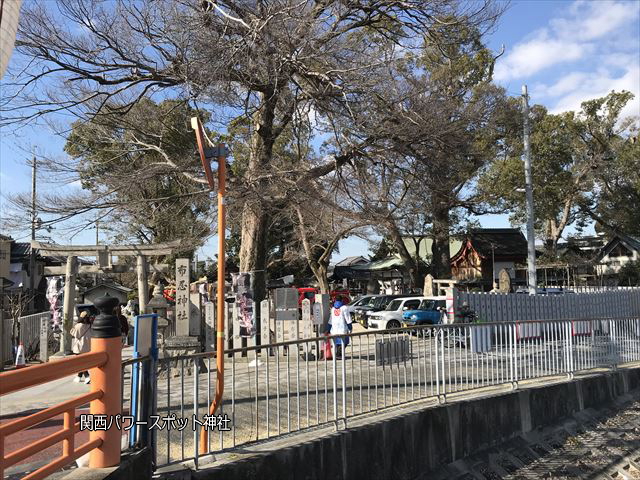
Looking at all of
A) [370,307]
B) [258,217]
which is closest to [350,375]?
[258,217]

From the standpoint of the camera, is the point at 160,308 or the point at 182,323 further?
the point at 160,308

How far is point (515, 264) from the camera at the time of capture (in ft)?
143

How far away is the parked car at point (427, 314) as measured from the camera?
2081 centimetres

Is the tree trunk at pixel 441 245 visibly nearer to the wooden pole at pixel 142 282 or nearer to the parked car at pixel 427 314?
the parked car at pixel 427 314

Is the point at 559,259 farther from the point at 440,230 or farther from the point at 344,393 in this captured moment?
the point at 344,393

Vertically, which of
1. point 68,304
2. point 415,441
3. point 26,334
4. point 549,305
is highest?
point 68,304

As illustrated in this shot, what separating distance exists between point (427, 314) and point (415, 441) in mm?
14498

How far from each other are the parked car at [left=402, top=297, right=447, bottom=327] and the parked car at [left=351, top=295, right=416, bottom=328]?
3470mm

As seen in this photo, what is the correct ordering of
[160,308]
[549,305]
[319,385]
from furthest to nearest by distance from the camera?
[549,305]
[160,308]
[319,385]

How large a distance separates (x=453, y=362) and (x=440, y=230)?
79.4ft

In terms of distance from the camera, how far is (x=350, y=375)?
278 inches

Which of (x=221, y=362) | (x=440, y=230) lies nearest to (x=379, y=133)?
(x=221, y=362)

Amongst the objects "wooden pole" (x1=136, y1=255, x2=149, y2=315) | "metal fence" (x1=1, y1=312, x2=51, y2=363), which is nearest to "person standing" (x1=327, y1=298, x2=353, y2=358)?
"wooden pole" (x1=136, y1=255, x2=149, y2=315)

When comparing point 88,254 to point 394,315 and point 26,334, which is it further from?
point 394,315
